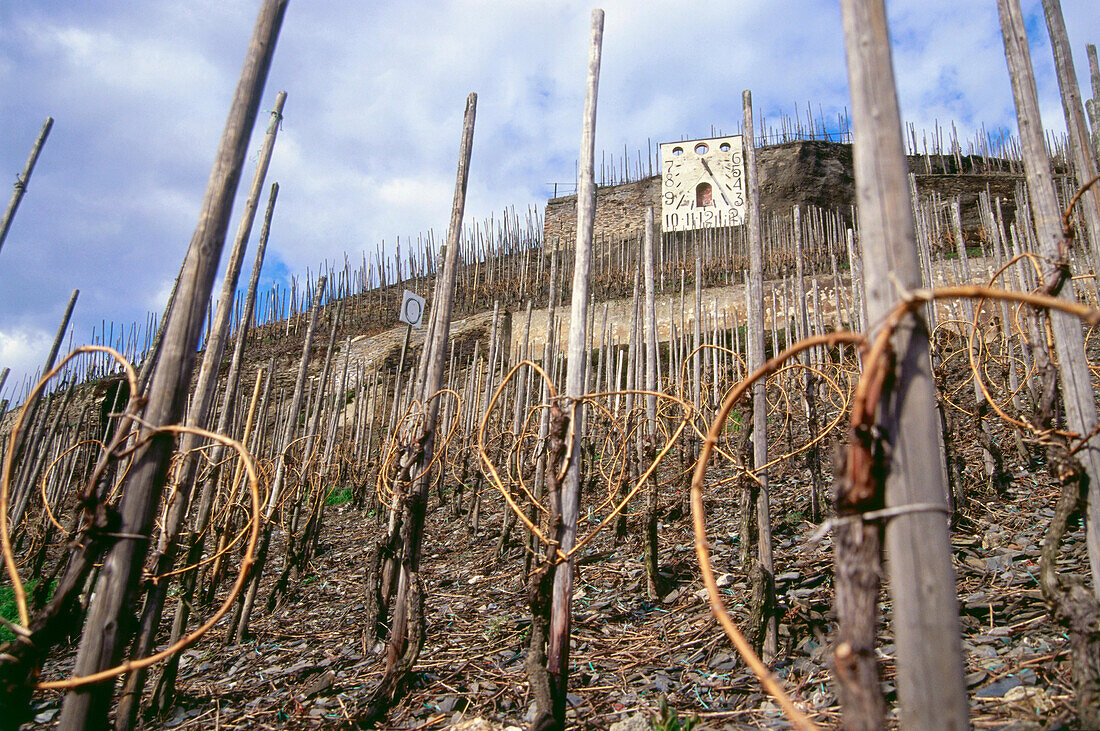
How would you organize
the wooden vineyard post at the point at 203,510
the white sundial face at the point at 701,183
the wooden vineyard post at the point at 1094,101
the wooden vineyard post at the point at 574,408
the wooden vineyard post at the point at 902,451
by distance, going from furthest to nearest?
the white sundial face at the point at 701,183, the wooden vineyard post at the point at 1094,101, the wooden vineyard post at the point at 203,510, the wooden vineyard post at the point at 574,408, the wooden vineyard post at the point at 902,451

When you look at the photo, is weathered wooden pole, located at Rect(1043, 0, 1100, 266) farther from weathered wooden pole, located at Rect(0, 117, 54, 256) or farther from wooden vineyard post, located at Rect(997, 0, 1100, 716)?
weathered wooden pole, located at Rect(0, 117, 54, 256)

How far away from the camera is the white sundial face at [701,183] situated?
2111cm

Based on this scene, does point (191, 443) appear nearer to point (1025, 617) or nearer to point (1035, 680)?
point (1035, 680)

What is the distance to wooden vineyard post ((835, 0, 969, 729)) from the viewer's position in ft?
3.88

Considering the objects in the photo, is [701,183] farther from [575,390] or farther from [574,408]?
[574,408]

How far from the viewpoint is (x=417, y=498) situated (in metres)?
3.68

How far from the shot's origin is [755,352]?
4180 millimetres

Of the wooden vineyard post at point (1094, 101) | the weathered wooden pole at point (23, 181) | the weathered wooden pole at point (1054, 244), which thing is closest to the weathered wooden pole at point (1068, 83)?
the weathered wooden pole at point (1054, 244)

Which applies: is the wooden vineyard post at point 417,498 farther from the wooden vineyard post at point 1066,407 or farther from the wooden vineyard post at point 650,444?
the wooden vineyard post at point 1066,407

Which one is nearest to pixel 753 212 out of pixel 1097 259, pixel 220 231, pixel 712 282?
pixel 1097 259

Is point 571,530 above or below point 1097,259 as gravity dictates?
below

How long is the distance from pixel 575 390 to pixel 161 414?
183cm

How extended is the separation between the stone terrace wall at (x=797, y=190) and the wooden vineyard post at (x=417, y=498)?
1505 centimetres

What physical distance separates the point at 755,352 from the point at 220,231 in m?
3.32
